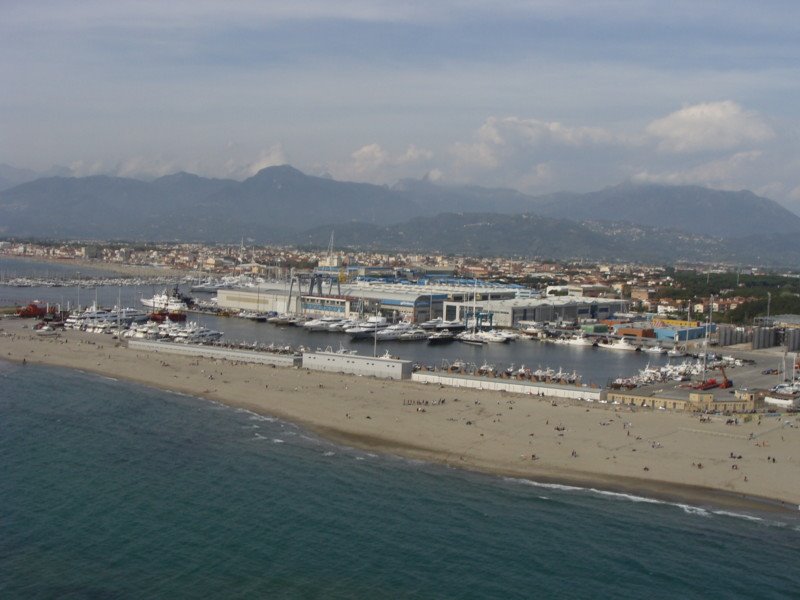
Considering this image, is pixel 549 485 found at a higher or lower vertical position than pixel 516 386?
lower

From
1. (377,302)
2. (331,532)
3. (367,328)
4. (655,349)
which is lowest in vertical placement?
(331,532)

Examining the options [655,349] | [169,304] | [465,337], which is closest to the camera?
[655,349]

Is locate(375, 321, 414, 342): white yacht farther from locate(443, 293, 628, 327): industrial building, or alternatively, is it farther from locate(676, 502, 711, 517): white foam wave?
locate(676, 502, 711, 517): white foam wave

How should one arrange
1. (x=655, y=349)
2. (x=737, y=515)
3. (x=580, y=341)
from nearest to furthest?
(x=737, y=515), (x=655, y=349), (x=580, y=341)

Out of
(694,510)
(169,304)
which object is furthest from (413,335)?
(694,510)

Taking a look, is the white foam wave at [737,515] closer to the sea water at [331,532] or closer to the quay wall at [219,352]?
the sea water at [331,532]

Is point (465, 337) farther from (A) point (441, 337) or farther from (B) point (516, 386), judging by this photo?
(B) point (516, 386)

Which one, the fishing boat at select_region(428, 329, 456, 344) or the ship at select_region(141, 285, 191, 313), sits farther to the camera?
the ship at select_region(141, 285, 191, 313)

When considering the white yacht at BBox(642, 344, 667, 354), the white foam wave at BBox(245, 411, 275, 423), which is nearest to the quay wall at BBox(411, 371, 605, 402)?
the white foam wave at BBox(245, 411, 275, 423)
